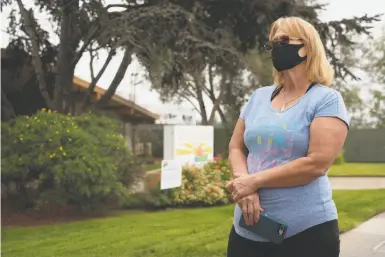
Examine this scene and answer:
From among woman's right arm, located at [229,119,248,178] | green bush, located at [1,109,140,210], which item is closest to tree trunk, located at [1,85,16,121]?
green bush, located at [1,109,140,210]

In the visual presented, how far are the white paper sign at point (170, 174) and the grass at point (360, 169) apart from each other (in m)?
2.87

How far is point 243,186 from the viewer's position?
6.37 feet

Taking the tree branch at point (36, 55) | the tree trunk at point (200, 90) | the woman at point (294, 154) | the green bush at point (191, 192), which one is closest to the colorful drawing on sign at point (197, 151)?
the green bush at point (191, 192)

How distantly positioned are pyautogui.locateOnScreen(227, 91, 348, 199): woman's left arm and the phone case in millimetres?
115

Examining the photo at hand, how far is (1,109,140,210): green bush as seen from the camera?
8344mm

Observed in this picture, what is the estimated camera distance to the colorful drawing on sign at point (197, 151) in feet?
32.9

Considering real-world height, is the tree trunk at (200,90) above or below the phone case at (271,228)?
above

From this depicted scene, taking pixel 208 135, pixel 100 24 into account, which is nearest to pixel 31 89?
pixel 100 24

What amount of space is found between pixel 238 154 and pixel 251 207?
9.7 inches

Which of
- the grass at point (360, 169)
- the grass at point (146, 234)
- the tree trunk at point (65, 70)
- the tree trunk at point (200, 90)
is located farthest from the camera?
the tree trunk at point (200, 90)

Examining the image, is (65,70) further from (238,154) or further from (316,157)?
(316,157)

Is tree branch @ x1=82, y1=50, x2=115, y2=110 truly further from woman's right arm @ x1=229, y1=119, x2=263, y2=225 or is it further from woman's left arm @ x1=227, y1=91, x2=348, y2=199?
woman's left arm @ x1=227, y1=91, x2=348, y2=199

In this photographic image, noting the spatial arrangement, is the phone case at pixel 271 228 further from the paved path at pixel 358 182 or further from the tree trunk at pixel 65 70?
the tree trunk at pixel 65 70

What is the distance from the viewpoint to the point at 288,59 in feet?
6.51
